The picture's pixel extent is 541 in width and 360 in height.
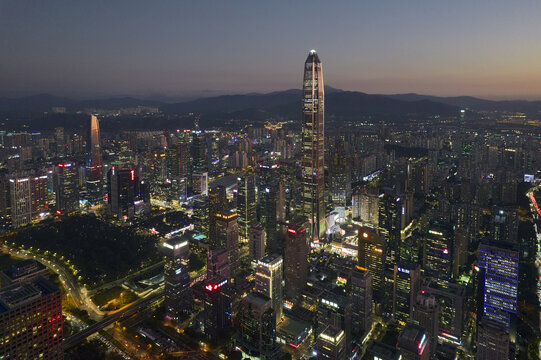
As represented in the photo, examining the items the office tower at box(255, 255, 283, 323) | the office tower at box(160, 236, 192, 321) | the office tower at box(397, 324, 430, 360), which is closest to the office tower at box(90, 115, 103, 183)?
the office tower at box(160, 236, 192, 321)

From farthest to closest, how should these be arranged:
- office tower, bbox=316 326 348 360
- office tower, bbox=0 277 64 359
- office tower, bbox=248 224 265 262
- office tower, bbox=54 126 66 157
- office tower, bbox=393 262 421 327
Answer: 1. office tower, bbox=54 126 66 157
2. office tower, bbox=248 224 265 262
3. office tower, bbox=393 262 421 327
4. office tower, bbox=316 326 348 360
5. office tower, bbox=0 277 64 359

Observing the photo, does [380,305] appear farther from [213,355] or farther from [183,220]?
[183,220]

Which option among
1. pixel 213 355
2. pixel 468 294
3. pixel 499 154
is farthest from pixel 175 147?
pixel 499 154

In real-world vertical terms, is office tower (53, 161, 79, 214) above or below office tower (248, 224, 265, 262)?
above

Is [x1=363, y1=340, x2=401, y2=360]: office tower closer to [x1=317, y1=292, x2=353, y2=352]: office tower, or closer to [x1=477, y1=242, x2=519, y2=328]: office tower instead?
[x1=317, y1=292, x2=353, y2=352]: office tower

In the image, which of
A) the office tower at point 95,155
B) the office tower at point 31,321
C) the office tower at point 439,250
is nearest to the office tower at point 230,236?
the office tower at point 31,321
